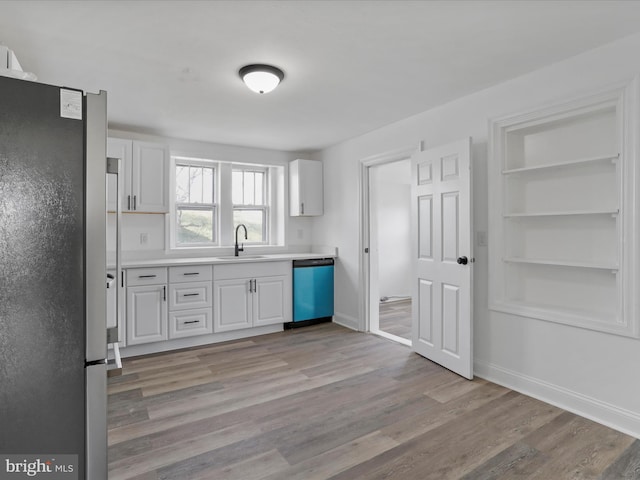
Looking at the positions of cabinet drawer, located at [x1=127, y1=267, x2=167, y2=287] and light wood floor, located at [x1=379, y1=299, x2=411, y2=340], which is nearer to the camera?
cabinet drawer, located at [x1=127, y1=267, x2=167, y2=287]

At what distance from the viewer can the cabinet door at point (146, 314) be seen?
350 cm

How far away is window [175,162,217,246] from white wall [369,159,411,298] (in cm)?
295

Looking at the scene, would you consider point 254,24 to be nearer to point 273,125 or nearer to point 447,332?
point 273,125

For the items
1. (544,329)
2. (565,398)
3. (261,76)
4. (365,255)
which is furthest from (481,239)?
(261,76)

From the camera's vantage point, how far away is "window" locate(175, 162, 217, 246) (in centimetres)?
457

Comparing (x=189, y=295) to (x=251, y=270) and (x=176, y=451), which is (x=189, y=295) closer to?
(x=251, y=270)

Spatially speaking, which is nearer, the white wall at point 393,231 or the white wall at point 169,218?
the white wall at point 169,218

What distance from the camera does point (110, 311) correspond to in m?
3.23

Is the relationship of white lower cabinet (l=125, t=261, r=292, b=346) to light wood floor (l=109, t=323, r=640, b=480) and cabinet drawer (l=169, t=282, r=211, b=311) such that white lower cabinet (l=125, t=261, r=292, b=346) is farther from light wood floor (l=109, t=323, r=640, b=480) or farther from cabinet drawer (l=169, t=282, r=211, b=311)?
light wood floor (l=109, t=323, r=640, b=480)

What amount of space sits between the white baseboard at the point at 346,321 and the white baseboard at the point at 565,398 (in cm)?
168

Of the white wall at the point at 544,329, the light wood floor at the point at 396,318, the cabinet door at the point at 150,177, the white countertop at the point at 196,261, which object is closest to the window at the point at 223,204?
the white countertop at the point at 196,261

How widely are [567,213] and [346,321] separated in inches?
114

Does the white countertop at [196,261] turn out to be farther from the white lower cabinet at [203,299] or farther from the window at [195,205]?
the window at [195,205]

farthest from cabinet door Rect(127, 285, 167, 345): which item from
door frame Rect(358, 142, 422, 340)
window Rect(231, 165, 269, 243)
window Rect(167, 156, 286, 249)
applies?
door frame Rect(358, 142, 422, 340)
